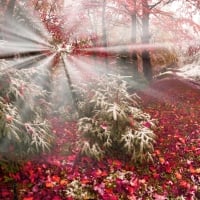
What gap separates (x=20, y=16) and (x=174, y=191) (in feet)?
33.8

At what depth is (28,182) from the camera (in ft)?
21.6

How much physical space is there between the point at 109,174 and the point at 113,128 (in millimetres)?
1144

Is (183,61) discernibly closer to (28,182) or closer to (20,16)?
(20,16)

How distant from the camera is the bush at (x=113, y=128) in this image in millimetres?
7461

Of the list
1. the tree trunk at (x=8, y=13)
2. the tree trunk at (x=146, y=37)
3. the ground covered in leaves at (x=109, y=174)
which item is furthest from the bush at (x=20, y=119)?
the tree trunk at (x=146, y=37)

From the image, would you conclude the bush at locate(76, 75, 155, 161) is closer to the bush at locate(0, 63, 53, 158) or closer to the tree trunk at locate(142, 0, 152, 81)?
the bush at locate(0, 63, 53, 158)

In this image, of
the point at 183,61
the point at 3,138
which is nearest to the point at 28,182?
the point at 3,138

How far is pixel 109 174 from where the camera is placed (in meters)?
7.05

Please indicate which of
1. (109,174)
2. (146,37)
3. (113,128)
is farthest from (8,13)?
(109,174)

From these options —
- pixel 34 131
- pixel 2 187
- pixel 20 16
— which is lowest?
pixel 2 187

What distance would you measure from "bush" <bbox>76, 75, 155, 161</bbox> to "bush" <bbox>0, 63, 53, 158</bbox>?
0.97m

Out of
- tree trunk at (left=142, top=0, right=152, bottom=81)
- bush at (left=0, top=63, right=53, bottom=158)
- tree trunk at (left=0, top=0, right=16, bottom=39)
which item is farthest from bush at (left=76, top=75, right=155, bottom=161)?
tree trunk at (left=142, top=0, right=152, bottom=81)

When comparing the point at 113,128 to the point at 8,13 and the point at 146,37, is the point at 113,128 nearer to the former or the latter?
the point at 8,13

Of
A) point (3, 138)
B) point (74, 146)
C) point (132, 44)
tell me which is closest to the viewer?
point (3, 138)
